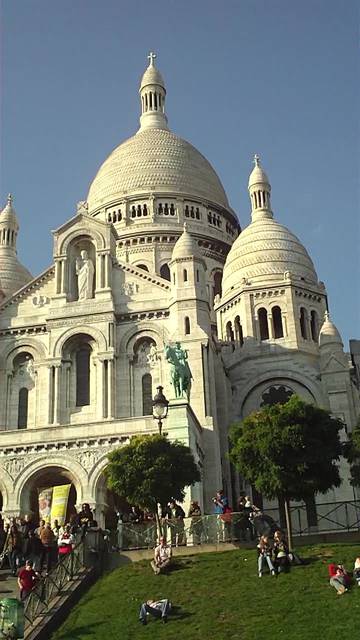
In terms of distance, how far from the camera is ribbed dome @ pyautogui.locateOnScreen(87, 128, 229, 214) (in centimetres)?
6931

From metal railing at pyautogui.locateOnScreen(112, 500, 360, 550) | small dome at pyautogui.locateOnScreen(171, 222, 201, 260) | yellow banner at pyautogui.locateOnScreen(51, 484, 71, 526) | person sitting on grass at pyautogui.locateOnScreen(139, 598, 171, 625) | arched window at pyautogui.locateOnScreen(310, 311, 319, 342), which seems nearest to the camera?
person sitting on grass at pyautogui.locateOnScreen(139, 598, 171, 625)

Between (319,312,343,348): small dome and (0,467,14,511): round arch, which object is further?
(319,312,343,348): small dome

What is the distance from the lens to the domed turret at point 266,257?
175 feet

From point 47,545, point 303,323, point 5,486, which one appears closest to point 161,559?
point 47,545

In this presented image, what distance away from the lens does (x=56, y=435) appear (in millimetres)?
40031

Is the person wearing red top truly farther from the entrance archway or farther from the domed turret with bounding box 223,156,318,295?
the domed turret with bounding box 223,156,318,295

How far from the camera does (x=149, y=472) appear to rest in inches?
1213

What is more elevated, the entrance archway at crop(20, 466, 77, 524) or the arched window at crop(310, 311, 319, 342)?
the arched window at crop(310, 311, 319, 342)

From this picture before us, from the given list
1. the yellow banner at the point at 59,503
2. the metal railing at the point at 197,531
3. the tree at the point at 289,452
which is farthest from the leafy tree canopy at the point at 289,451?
the yellow banner at the point at 59,503

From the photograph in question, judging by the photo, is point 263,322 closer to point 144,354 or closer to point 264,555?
point 144,354

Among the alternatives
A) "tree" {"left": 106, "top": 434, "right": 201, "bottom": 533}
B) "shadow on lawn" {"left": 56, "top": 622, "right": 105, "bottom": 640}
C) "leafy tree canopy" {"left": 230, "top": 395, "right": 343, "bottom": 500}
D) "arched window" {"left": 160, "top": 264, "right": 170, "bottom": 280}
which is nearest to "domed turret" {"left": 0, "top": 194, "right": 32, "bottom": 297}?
"arched window" {"left": 160, "top": 264, "right": 170, "bottom": 280}

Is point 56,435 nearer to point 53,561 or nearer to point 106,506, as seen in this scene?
point 106,506

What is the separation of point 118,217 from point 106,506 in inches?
1313

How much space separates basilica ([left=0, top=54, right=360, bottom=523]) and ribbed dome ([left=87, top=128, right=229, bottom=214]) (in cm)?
1345
